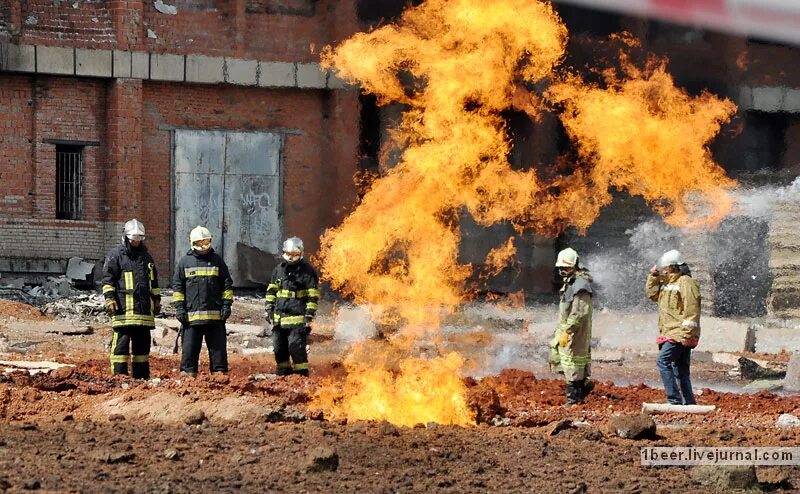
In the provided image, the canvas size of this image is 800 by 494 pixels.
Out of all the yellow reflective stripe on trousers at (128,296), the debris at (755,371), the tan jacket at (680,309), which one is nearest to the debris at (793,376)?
the debris at (755,371)

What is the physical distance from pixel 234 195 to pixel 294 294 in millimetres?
12704

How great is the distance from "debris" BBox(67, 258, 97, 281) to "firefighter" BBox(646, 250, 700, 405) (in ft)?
47.9

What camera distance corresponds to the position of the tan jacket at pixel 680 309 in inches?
499

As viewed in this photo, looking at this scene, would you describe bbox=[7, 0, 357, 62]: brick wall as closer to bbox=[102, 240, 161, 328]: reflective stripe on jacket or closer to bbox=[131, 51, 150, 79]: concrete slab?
bbox=[131, 51, 150, 79]: concrete slab

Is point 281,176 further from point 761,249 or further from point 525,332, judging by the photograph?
point 761,249

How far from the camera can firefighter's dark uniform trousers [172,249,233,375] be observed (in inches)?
536

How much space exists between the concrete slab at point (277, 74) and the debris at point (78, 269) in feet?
16.8

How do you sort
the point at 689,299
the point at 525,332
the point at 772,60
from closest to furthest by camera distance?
the point at 689,299
the point at 525,332
the point at 772,60

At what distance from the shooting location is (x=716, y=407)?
42.8ft

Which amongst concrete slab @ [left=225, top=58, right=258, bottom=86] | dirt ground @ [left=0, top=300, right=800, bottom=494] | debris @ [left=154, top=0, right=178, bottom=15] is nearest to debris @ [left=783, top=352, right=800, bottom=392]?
dirt ground @ [left=0, top=300, right=800, bottom=494]

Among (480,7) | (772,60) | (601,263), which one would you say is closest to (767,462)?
(480,7)

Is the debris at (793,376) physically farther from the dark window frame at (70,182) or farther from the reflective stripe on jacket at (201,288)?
the dark window frame at (70,182)

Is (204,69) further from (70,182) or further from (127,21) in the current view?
(70,182)

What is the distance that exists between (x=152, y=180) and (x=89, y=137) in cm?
155
